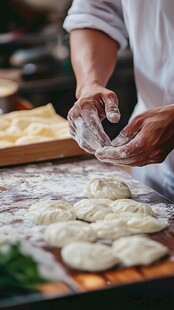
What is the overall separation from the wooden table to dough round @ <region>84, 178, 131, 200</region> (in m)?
0.04

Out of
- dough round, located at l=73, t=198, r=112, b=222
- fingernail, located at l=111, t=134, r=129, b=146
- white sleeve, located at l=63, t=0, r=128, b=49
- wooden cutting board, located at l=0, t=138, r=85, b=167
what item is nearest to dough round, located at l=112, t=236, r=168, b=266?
dough round, located at l=73, t=198, r=112, b=222

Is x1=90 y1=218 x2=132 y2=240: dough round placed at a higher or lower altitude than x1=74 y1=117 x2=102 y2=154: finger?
lower

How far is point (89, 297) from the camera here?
5.08 ft

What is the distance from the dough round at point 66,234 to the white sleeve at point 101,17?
3.78ft

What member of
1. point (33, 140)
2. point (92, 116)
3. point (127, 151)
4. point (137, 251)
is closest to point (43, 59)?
point (33, 140)

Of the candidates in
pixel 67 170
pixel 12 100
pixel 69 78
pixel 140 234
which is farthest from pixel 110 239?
pixel 69 78

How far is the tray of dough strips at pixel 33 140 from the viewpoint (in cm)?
264

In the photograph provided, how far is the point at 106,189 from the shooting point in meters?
2.21

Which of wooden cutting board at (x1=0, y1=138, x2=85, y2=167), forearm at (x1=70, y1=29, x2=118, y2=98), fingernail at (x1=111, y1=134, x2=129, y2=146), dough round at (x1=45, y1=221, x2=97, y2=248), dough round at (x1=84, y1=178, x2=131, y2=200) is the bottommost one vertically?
wooden cutting board at (x1=0, y1=138, x2=85, y2=167)

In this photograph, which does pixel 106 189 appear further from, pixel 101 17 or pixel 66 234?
pixel 101 17

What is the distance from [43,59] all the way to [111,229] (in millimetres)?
2897

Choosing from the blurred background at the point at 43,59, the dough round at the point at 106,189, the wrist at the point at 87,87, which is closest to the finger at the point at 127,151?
the dough round at the point at 106,189

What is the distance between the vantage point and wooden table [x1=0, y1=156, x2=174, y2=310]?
1.55 m

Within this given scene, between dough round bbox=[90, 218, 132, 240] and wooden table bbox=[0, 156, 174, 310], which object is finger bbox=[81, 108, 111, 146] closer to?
wooden table bbox=[0, 156, 174, 310]
